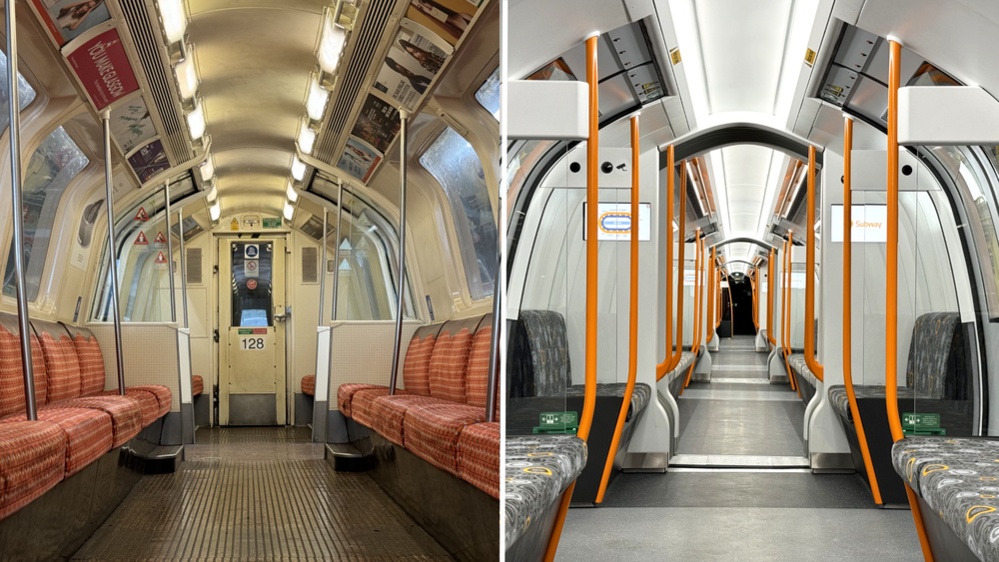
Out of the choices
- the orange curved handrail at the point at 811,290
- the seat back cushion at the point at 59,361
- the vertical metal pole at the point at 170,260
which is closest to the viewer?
the seat back cushion at the point at 59,361

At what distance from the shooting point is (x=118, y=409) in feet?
5.54

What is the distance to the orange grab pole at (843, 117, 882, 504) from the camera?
4.75 meters

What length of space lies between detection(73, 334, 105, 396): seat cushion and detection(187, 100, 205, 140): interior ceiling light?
18.0 inches

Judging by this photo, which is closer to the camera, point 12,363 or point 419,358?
point 12,363

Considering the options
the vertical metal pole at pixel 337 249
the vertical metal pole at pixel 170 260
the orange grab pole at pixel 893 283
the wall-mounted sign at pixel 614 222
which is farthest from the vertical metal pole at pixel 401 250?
the wall-mounted sign at pixel 614 222

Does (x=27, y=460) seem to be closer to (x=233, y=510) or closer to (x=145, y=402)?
(x=145, y=402)

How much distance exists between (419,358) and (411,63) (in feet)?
2.45

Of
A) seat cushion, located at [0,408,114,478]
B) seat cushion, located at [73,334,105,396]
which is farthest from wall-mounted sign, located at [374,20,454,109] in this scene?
seat cushion, located at [0,408,114,478]

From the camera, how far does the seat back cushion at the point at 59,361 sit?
1660 mm

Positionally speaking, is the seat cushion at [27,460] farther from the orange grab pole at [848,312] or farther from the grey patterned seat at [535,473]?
the orange grab pole at [848,312]

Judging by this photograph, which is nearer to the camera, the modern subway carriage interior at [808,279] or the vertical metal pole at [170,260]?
the vertical metal pole at [170,260]

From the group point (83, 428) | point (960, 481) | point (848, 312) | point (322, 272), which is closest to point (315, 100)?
point (322, 272)

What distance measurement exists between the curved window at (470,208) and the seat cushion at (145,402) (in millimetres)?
828

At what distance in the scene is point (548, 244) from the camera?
3350mm
